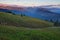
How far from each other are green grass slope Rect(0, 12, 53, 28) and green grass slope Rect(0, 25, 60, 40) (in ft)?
0.28

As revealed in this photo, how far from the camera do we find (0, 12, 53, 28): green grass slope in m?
2.45

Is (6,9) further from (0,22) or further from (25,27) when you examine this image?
(25,27)

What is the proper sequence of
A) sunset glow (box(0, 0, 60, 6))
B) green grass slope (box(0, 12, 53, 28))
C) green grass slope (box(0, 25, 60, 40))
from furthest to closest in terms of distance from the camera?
sunset glow (box(0, 0, 60, 6))
green grass slope (box(0, 12, 53, 28))
green grass slope (box(0, 25, 60, 40))

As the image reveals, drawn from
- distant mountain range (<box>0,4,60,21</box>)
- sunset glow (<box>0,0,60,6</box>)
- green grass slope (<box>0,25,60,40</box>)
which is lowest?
green grass slope (<box>0,25,60,40</box>)

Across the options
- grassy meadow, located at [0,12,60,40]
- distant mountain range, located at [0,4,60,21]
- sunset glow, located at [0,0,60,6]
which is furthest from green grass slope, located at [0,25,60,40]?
sunset glow, located at [0,0,60,6]

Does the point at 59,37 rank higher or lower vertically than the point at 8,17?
lower

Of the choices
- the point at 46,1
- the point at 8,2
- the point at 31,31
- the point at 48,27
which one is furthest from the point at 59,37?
the point at 8,2

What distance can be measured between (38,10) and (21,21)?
32cm

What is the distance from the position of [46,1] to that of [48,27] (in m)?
0.43

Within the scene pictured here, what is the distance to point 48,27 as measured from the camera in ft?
7.91

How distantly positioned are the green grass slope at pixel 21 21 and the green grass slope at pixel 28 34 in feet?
0.28

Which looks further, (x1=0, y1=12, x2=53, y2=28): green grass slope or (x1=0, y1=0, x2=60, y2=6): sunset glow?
(x1=0, y1=0, x2=60, y2=6): sunset glow

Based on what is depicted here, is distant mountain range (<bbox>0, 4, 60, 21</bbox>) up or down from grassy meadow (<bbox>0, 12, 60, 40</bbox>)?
up

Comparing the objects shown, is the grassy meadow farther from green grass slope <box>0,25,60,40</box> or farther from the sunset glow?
the sunset glow
